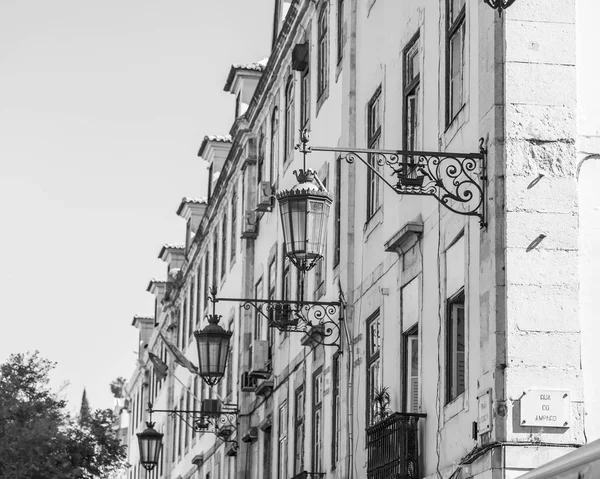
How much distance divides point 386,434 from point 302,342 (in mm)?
6306

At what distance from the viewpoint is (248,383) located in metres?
29.5

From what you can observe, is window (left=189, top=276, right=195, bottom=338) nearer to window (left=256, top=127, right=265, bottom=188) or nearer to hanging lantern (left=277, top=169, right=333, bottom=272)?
window (left=256, top=127, right=265, bottom=188)

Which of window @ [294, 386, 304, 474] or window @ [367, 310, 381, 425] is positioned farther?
window @ [294, 386, 304, 474]

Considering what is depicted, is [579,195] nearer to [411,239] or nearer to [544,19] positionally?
[544,19]

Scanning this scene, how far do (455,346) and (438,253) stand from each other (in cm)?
120

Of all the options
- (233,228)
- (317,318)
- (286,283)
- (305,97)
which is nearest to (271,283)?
(286,283)

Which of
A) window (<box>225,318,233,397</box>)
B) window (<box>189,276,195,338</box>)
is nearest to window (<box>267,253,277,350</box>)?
window (<box>225,318,233,397</box>)

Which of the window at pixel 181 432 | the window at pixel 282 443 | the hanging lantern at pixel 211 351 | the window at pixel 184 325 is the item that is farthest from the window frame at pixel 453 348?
the window at pixel 184 325

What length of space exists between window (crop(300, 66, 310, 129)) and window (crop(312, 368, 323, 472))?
4.90 m

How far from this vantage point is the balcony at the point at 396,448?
1652 cm

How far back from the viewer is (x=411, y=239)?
17438mm

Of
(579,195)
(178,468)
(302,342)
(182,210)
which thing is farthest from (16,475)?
(579,195)

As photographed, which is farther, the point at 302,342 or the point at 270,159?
the point at 270,159

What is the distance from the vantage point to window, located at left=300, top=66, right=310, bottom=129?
86.5 feet
